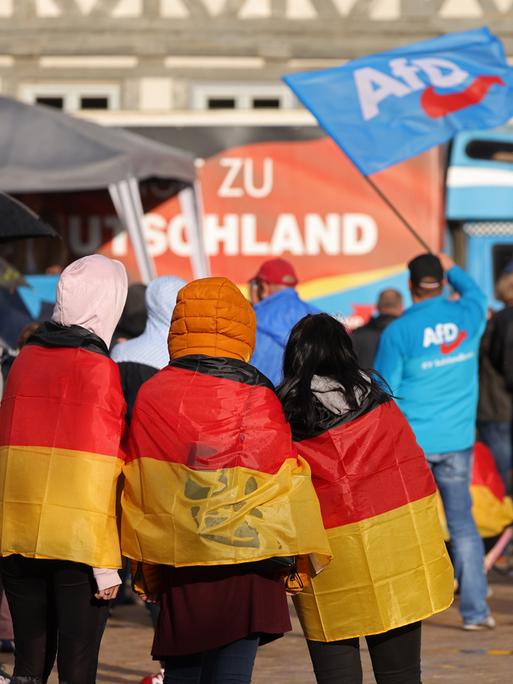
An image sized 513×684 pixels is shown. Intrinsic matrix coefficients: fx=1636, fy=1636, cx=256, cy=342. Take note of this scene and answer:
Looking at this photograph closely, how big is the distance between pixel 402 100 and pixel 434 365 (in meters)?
2.29

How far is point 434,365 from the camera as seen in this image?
8.28 m

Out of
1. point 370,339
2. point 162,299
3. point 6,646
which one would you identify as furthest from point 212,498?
point 370,339

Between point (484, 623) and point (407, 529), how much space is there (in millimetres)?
3606

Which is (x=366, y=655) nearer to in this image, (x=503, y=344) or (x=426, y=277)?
(x=426, y=277)

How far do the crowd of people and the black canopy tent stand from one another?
7.58 metres

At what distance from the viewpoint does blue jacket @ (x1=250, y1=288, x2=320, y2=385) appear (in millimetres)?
8367

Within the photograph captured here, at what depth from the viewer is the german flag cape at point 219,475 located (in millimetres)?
4512

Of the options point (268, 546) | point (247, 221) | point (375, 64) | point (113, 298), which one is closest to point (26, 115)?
point (247, 221)

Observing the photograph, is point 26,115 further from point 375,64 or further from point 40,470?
point 40,470

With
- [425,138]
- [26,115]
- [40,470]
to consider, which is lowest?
[26,115]

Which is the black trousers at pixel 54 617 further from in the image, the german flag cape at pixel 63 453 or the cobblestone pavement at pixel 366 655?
the cobblestone pavement at pixel 366 655

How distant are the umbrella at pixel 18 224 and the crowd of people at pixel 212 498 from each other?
194 cm

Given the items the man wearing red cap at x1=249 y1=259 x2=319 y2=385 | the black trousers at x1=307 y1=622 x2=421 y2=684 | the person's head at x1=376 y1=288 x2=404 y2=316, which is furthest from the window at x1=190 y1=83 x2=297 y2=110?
the black trousers at x1=307 y1=622 x2=421 y2=684

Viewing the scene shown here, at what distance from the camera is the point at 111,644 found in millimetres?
8094
